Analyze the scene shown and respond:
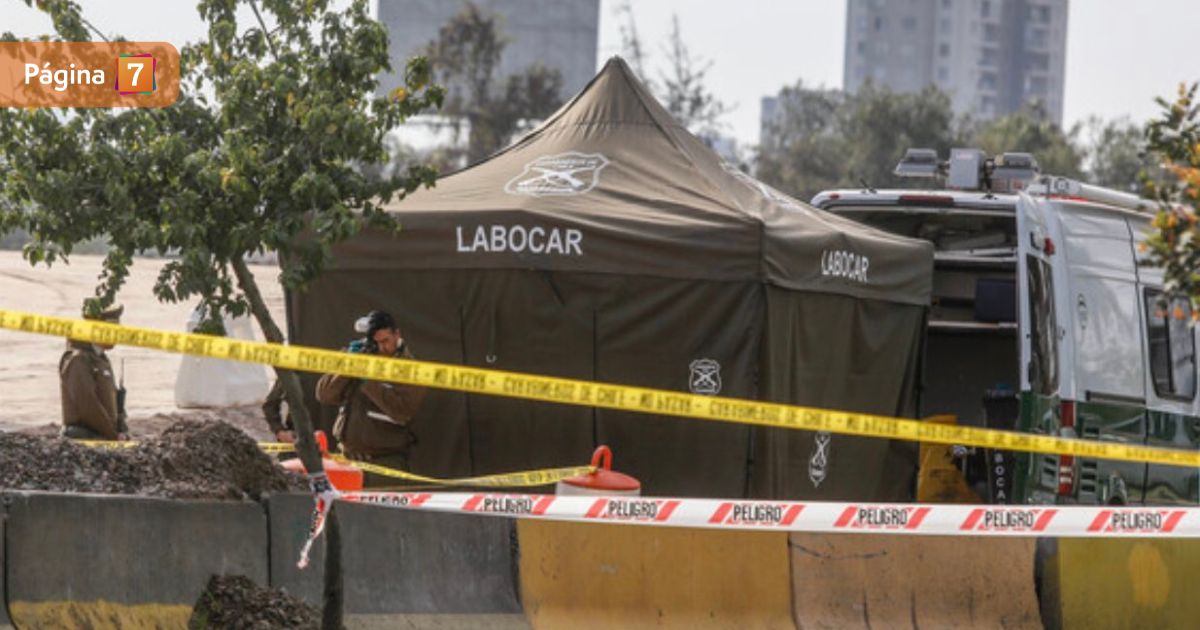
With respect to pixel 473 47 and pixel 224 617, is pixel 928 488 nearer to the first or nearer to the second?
pixel 224 617

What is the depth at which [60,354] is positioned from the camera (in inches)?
1143

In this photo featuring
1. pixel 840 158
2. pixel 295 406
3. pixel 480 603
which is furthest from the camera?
pixel 840 158

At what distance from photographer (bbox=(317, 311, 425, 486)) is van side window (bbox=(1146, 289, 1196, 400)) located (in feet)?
14.9

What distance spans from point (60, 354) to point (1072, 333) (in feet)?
60.0

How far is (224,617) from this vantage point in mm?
9109

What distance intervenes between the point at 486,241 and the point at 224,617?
15.9ft

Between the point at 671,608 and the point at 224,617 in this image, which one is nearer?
the point at 224,617

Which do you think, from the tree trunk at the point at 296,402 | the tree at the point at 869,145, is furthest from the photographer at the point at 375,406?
the tree at the point at 869,145

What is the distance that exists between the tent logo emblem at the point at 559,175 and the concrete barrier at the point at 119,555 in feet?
16.1

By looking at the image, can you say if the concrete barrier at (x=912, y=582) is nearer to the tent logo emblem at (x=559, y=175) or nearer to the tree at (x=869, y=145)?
the tent logo emblem at (x=559, y=175)

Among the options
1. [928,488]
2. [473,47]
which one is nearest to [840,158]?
[473,47]

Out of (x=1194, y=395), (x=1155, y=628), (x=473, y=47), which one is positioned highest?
(x=473, y=47)

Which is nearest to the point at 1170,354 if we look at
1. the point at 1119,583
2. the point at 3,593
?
the point at 1119,583

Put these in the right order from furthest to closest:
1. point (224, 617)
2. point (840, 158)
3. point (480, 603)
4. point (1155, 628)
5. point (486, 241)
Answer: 1. point (840, 158)
2. point (486, 241)
3. point (1155, 628)
4. point (480, 603)
5. point (224, 617)
